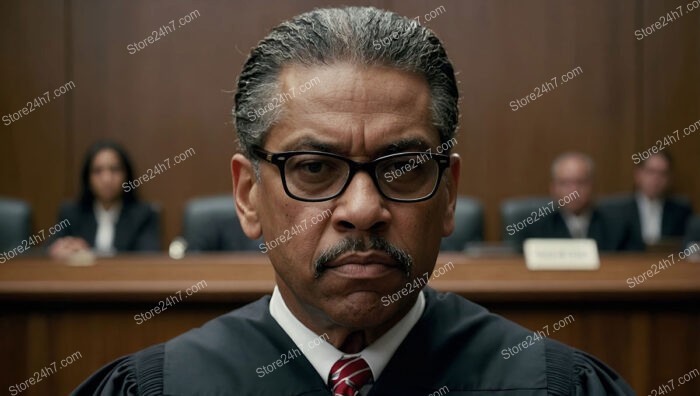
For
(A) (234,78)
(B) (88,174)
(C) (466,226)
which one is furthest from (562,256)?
(A) (234,78)

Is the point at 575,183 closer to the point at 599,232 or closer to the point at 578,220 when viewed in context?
the point at 578,220

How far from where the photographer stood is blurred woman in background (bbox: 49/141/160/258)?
5.42m

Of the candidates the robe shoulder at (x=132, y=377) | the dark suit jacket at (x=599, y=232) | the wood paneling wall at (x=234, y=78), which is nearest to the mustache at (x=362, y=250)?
the robe shoulder at (x=132, y=377)

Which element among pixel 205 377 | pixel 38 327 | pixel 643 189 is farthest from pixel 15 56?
pixel 205 377

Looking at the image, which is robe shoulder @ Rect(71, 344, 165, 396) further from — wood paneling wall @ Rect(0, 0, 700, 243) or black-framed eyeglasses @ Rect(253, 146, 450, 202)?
wood paneling wall @ Rect(0, 0, 700, 243)

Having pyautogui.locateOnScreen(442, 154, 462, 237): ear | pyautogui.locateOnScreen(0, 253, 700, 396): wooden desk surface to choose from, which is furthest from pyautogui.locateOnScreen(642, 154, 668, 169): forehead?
pyautogui.locateOnScreen(442, 154, 462, 237): ear

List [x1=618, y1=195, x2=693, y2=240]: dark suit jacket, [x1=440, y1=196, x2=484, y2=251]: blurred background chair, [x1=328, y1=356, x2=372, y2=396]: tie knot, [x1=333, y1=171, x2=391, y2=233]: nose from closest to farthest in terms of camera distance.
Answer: [x1=333, y1=171, x2=391, y2=233]: nose → [x1=328, y1=356, x2=372, y2=396]: tie knot → [x1=440, y1=196, x2=484, y2=251]: blurred background chair → [x1=618, y1=195, x2=693, y2=240]: dark suit jacket

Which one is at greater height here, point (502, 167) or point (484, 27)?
point (484, 27)

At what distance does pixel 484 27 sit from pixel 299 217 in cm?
553

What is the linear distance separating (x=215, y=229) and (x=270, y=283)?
209 centimetres

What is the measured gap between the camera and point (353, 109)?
138 centimetres

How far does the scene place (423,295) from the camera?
66.4 inches

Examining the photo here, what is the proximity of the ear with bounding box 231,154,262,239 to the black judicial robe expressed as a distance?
185 millimetres

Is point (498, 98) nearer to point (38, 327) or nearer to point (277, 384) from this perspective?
point (38, 327)
